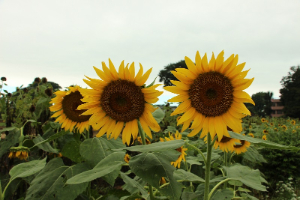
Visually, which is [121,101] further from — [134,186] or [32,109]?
[32,109]

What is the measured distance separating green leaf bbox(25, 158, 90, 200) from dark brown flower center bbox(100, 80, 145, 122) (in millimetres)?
432

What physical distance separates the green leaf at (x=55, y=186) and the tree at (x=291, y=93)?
144 ft

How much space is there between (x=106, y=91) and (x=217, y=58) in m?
0.70

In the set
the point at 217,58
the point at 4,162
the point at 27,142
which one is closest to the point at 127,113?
the point at 217,58

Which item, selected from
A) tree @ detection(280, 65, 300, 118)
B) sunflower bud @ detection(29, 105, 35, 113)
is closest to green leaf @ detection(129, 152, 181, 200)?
sunflower bud @ detection(29, 105, 35, 113)

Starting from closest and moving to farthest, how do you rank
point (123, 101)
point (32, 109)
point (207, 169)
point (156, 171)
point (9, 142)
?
point (156, 171)
point (207, 169)
point (123, 101)
point (9, 142)
point (32, 109)

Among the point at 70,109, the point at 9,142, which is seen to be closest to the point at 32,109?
the point at 9,142

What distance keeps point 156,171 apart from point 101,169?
26 centimetres

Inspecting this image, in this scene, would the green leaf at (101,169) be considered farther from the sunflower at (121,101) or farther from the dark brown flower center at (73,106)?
the dark brown flower center at (73,106)

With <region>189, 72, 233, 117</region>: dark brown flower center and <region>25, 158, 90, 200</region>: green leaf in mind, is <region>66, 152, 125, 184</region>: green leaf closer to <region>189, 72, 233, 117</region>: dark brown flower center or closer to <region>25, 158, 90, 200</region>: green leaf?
<region>25, 158, 90, 200</region>: green leaf

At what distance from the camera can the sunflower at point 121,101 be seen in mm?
1409

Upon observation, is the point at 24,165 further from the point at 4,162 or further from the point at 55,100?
the point at 4,162

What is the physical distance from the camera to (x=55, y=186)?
1562mm

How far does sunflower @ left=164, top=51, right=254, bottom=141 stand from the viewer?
1373mm
